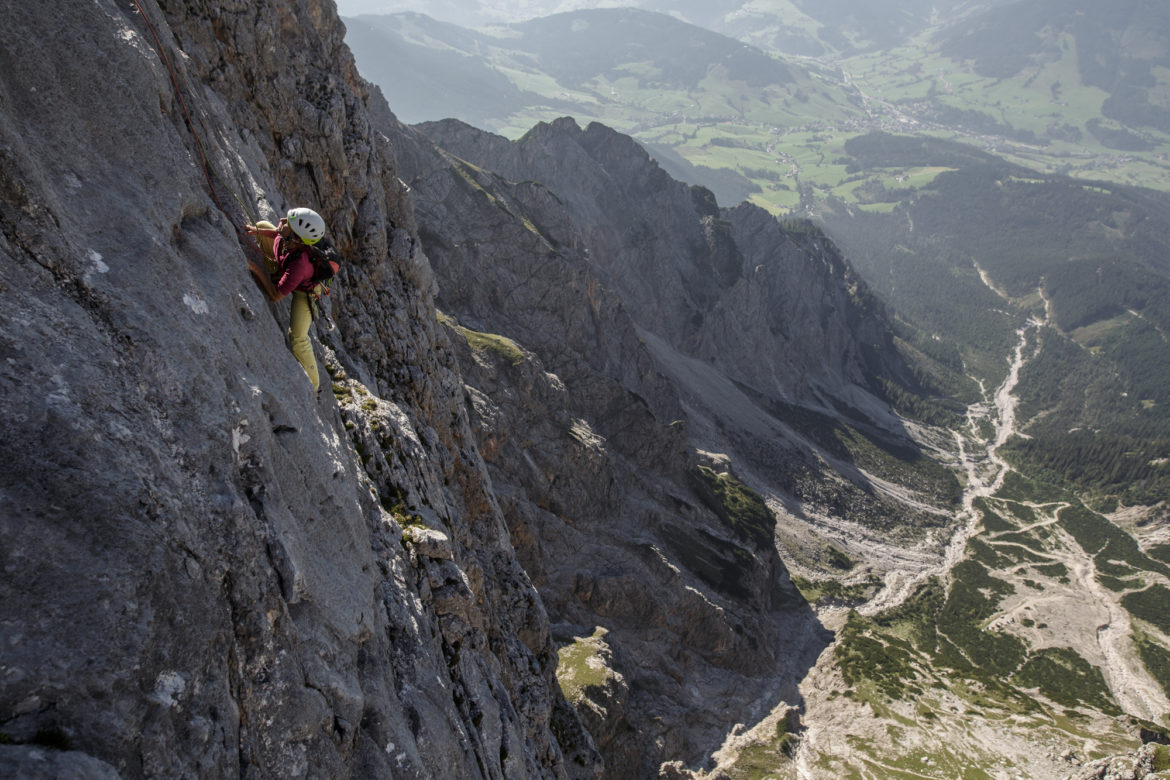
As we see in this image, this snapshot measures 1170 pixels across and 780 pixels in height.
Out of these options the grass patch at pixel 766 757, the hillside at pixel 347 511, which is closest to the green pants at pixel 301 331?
the hillside at pixel 347 511

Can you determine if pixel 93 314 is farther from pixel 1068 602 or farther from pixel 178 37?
pixel 1068 602

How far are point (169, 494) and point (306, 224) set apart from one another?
303 inches

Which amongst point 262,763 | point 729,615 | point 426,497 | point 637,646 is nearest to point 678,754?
point 637,646

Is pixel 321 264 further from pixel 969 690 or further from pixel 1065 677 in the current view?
pixel 1065 677

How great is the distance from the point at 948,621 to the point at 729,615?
67.2 metres

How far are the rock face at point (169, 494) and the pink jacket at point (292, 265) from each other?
737 mm

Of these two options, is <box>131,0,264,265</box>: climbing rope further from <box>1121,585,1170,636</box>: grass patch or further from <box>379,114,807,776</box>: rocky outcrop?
<box>1121,585,1170,636</box>: grass patch

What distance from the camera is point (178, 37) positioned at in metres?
24.8

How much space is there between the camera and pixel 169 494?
959 cm

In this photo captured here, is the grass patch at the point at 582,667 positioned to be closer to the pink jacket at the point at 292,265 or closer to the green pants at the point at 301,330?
the green pants at the point at 301,330

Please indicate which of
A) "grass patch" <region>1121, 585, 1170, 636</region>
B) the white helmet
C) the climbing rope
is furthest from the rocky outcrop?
"grass patch" <region>1121, 585, 1170, 636</region>

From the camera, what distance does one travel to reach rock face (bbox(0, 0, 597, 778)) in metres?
7.91

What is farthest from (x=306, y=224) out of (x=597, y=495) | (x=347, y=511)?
(x=597, y=495)

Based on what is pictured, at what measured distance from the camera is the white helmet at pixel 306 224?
14758 mm
